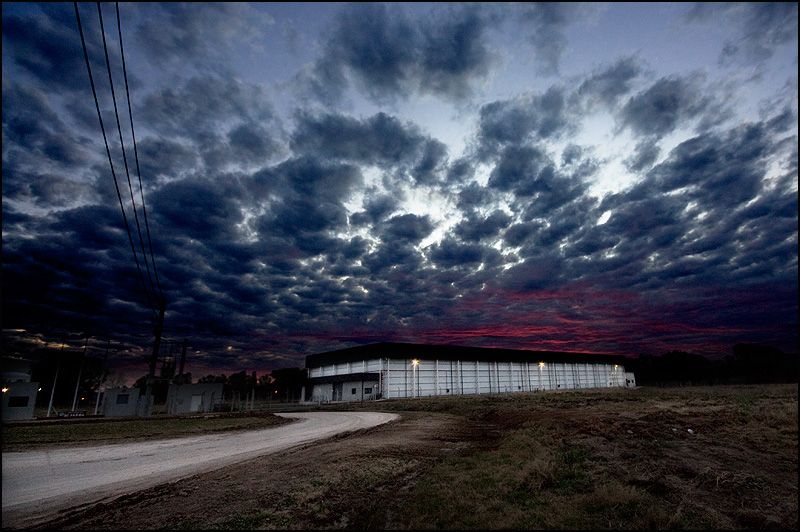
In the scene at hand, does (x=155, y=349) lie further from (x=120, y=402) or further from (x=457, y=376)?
(x=457, y=376)

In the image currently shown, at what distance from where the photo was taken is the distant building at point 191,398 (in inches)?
2437

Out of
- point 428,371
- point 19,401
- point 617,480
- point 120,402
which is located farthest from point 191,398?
point 617,480

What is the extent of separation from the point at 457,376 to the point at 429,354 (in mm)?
8703

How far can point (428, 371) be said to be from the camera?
84625 mm

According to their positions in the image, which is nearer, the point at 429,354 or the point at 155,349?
the point at 155,349

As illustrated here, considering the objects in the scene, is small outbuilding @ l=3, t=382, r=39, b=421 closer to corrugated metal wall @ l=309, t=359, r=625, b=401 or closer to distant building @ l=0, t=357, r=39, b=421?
distant building @ l=0, t=357, r=39, b=421

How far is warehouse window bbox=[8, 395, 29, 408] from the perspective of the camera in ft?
157

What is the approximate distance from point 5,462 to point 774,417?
1629 inches

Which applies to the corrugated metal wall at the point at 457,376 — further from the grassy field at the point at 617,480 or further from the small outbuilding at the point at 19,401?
the grassy field at the point at 617,480

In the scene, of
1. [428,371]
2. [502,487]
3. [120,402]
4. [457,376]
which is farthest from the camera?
[457,376]

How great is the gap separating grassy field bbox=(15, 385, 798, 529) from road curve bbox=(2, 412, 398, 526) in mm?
1411

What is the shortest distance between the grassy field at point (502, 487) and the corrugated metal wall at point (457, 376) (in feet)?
194

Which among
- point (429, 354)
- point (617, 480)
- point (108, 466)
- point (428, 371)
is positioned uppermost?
point (429, 354)

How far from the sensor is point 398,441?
22.5m
